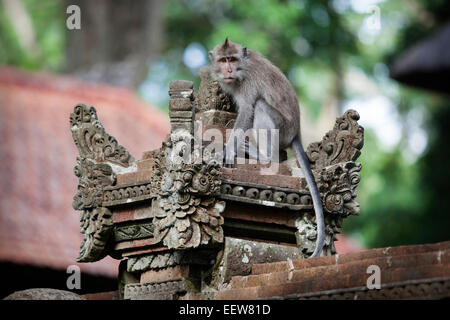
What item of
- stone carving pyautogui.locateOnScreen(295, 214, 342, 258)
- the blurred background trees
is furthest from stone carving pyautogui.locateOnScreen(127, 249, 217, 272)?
the blurred background trees

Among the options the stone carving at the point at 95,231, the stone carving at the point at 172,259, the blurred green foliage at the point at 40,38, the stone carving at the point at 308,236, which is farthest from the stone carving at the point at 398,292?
the blurred green foliage at the point at 40,38

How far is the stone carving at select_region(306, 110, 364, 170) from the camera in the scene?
591 centimetres

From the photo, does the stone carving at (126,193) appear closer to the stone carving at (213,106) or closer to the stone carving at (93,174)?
the stone carving at (93,174)

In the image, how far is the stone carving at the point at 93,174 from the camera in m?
6.02

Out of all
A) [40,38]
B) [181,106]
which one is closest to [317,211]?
[181,106]

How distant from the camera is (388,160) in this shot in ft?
80.7

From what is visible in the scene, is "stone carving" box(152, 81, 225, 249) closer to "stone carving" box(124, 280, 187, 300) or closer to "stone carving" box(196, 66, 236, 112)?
"stone carving" box(124, 280, 187, 300)

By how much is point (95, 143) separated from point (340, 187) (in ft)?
5.05

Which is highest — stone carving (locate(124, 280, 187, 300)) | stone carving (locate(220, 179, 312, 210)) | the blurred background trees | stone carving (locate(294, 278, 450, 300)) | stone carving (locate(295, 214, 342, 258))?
the blurred background trees

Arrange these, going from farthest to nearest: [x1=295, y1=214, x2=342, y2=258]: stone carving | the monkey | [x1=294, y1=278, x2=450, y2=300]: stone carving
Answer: the monkey → [x1=295, y1=214, x2=342, y2=258]: stone carving → [x1=294, y1=278, x2=450, y2=300]: stone carving

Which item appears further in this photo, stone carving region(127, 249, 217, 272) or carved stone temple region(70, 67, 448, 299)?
stone carving region(127, 249, 217, 272)

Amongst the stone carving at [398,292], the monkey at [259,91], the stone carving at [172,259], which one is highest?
the monkey at [259,91]
